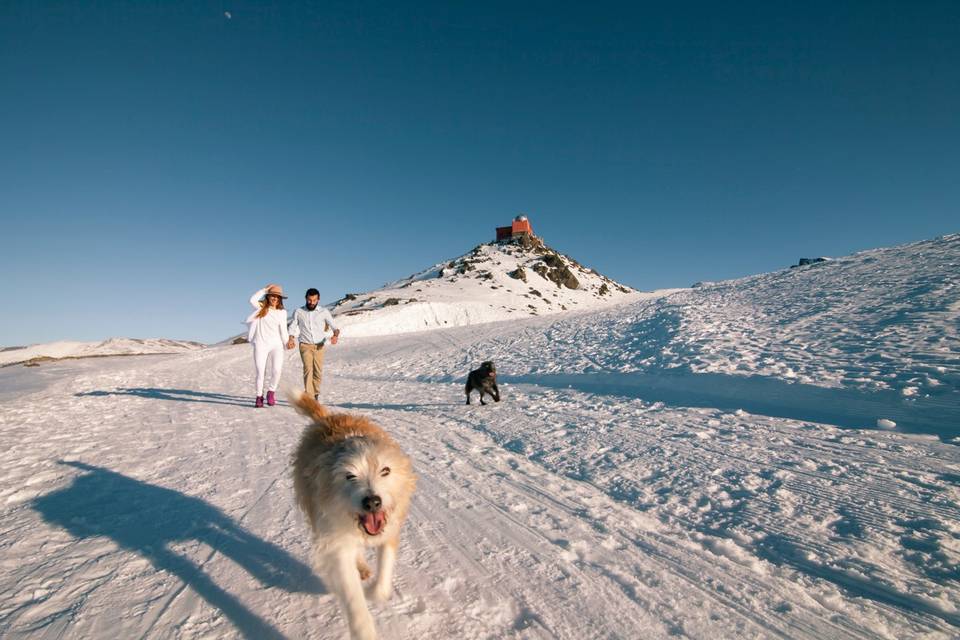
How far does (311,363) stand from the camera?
370 inches

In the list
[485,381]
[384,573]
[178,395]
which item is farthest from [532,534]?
[178,395]

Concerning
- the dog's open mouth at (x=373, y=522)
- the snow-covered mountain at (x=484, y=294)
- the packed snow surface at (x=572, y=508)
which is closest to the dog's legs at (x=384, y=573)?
the packed snow surface at (x=572, y=508)

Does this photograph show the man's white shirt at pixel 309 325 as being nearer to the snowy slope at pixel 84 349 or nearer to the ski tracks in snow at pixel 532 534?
the ski tracks in snow at pixel 532 534

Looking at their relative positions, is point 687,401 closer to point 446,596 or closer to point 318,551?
point 446,596

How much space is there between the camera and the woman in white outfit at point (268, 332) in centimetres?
895

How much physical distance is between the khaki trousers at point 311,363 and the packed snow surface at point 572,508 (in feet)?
2.70

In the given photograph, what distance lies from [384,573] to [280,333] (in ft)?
25.8

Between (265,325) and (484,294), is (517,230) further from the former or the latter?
(265,325)

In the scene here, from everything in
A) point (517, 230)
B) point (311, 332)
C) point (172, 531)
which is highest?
point (517, 230)

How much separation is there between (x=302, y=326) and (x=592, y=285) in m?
81.9

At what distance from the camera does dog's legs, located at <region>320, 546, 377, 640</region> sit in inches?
88.6

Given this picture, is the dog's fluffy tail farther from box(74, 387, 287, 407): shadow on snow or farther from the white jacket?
box(74, 387, 287, 407): shadow on snow

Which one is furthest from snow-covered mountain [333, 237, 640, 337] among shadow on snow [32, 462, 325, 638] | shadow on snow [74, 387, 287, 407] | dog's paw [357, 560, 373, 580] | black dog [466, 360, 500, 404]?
dog's paw [357, 560, 373, 580]

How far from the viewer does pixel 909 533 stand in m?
3.36
